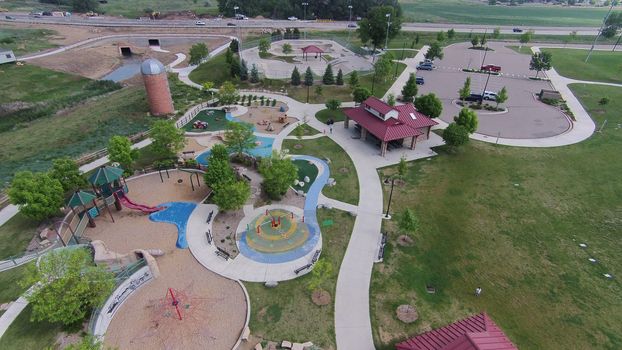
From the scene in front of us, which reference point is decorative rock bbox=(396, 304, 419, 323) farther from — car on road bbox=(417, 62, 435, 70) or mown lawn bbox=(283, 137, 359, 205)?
car on road bbox=(417, 62, 435, 70)

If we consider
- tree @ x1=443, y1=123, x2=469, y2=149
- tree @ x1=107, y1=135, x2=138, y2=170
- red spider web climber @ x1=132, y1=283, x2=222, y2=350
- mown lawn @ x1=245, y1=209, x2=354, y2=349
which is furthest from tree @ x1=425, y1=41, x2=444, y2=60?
red spider web climber @ x1=132, y1=283, x2=222, y2=350

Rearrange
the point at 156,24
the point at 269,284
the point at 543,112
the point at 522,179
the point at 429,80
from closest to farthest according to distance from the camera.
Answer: the point at 269,284, the point at 522,179, the point at 543,112, the point at 429,80, the point at 156,24

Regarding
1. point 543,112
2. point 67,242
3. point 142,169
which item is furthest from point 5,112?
point 543,112

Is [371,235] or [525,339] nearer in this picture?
[525,339]

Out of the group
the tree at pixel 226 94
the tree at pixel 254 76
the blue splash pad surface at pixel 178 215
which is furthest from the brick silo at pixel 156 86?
the blue splash pad surface at pixel 178 215

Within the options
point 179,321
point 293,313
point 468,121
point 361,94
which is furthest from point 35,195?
point 468,121

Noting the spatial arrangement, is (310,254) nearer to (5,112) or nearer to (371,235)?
(371,235)
